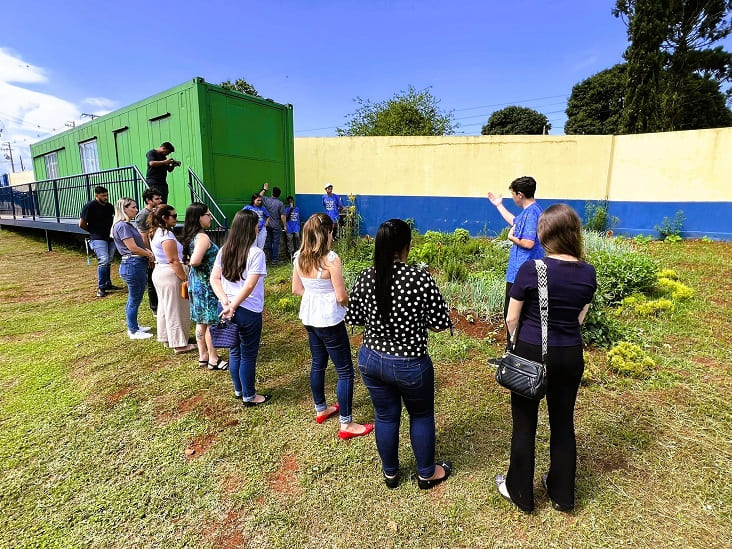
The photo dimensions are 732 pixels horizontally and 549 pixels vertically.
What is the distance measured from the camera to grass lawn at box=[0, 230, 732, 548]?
2.10m

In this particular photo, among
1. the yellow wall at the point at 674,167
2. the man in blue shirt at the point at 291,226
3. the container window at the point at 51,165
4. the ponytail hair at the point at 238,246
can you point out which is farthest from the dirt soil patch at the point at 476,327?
the container window at the point at 51,165

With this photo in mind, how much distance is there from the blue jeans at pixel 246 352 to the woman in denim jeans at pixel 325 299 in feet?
1.53

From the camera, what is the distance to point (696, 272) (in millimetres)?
6922

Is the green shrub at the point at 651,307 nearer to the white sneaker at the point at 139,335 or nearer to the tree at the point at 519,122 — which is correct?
the white sneaker at the point at 139,335

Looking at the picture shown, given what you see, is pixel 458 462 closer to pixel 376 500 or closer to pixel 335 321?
pixel 376 500

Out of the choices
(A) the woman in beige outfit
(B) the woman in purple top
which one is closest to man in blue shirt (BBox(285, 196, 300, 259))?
(A) the woman in beige outfit

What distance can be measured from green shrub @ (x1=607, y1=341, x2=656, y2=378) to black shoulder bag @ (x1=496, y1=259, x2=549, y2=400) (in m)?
2.13

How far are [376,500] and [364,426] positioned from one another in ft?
2.17

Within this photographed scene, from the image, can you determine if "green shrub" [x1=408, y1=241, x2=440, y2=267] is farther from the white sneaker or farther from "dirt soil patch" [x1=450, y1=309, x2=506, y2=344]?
the white sneaker

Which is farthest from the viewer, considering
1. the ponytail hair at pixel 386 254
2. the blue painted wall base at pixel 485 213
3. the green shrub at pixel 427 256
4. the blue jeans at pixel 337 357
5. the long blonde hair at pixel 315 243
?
the blue painted wall base at pixel 485 213

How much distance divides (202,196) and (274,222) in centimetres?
146

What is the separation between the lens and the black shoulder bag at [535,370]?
74.0 inches

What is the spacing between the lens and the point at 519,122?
105ft

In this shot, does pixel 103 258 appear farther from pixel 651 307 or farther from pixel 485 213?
pixel 485 213
